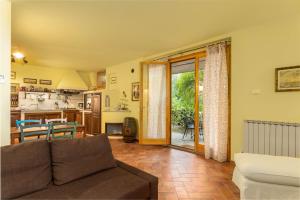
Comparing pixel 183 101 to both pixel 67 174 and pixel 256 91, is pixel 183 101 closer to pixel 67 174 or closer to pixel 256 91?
pixel 256 91

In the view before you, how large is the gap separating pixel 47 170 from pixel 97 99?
4.70m

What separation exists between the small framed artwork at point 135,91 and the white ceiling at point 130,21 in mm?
1421

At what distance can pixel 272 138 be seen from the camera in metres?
2.72

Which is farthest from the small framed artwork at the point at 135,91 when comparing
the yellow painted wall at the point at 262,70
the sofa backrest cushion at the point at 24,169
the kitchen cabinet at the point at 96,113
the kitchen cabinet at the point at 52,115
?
the sofa backrest cushion at the point at 24,169

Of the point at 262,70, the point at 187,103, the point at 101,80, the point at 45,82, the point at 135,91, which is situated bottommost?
the point at 187,103

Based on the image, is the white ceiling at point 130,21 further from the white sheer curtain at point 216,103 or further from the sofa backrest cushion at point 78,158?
the sofa backrest cushion at point 78,158

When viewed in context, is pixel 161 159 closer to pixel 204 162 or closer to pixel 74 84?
pixel 204 162

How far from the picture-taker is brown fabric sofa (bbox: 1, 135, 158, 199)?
133 centimetres

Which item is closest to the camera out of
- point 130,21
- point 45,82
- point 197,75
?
point 130,21

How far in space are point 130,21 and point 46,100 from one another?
5.42 meters

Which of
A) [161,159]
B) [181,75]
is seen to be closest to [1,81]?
[161,159]

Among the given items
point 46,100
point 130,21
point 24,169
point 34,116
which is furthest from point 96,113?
point 24,169

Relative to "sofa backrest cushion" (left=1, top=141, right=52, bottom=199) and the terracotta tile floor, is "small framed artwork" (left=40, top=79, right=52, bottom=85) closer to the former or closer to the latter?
the terracotta tile floor

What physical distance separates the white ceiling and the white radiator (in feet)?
5.50
